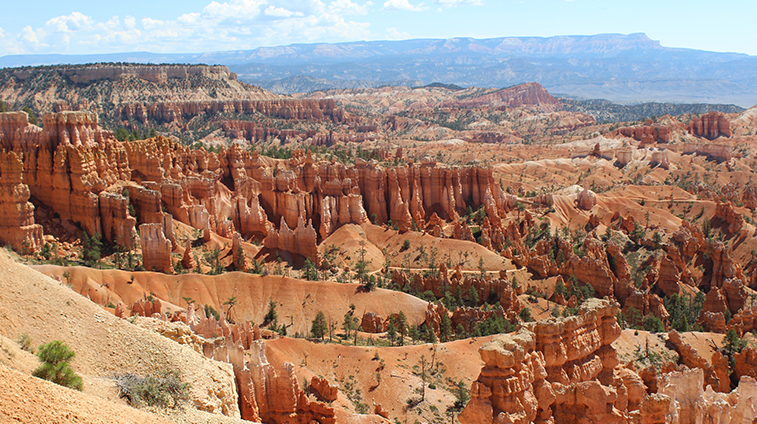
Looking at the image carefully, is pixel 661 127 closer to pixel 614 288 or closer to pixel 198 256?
pixel 614 288

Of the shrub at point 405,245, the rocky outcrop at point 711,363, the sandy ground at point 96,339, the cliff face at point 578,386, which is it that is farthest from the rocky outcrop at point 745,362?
the shrub at point 405,245

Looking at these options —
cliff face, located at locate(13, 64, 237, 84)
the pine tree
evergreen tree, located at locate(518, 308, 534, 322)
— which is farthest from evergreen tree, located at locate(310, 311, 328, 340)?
cliff face, located at locate(13, 64, 237, 84)

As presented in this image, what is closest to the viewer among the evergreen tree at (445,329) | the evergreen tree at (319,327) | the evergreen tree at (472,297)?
the evergreen tree at (319,327)

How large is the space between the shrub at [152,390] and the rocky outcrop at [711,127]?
159 metres

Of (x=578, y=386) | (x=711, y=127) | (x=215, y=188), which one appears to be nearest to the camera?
(x=578, y=386)

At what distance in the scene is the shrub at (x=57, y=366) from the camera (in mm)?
17656

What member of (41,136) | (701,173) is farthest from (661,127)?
(41,136)

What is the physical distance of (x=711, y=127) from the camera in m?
157

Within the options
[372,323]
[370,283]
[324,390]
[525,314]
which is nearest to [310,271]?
[370,283]

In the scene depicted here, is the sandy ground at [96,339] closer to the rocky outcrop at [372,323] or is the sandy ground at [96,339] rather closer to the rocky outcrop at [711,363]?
the rocky outcrop at [372,323]

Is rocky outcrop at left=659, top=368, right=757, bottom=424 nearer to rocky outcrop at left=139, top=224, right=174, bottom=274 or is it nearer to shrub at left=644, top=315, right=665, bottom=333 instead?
shrub at left=644, top=315, right=665, bottom=333

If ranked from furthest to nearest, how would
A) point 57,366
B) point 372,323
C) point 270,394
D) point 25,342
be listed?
point 372,323 < point 270,394 < point 25,342 < point 57,366

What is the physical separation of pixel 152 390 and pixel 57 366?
2.69 meters

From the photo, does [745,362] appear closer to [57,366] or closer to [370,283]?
[370,283]
